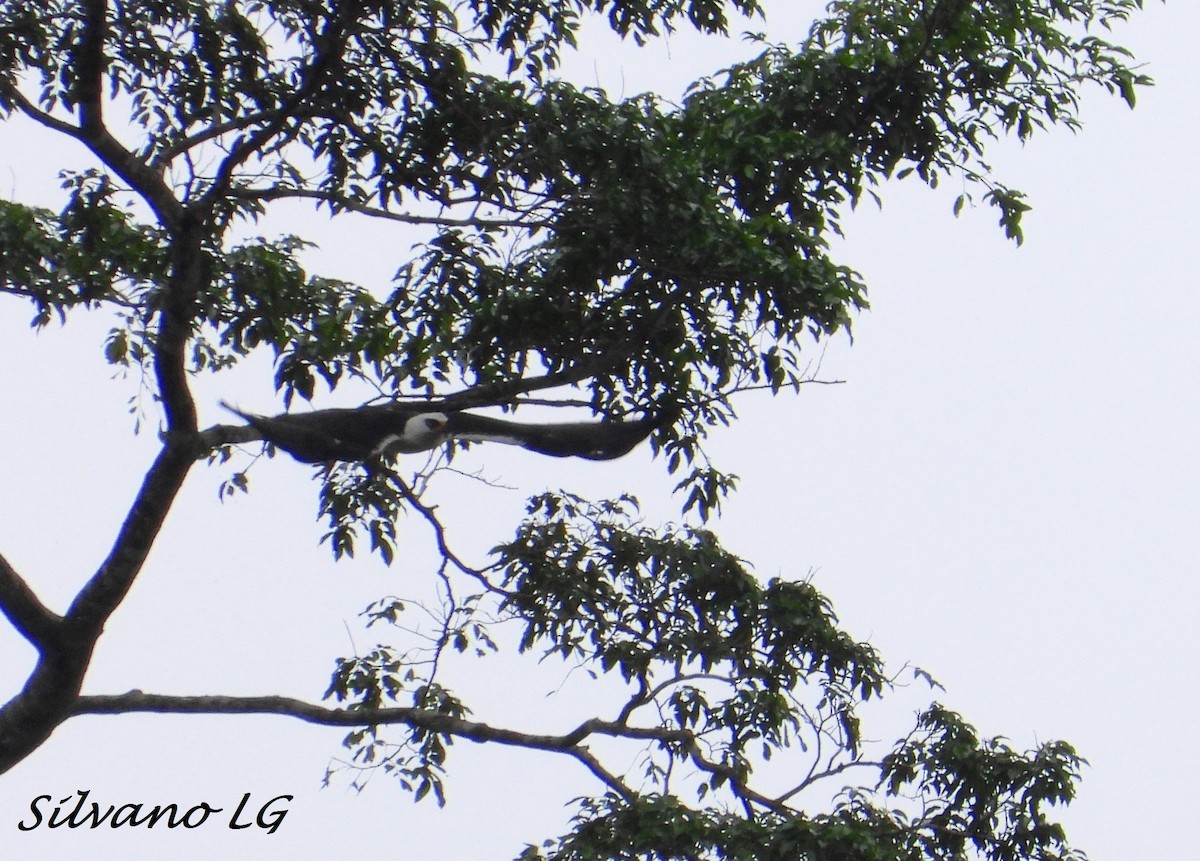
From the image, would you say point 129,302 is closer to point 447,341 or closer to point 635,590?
point 447,341

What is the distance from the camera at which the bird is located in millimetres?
3816

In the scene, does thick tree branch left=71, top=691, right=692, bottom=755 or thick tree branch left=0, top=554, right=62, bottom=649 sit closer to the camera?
thick tree branch left=0, top=554, right=62, bottom=649

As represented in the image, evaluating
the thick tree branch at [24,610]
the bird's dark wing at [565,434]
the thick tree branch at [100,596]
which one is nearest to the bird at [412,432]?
the bird's dark wing at [565,434]

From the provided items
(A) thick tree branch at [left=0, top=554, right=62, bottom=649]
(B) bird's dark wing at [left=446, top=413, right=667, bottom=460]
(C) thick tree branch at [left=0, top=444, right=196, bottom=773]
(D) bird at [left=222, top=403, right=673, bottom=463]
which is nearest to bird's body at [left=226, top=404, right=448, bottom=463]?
(D) bird at [left=222, top=403, right=673, bottom=463]

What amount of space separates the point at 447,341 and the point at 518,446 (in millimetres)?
519

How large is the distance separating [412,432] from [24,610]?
125 centimetres

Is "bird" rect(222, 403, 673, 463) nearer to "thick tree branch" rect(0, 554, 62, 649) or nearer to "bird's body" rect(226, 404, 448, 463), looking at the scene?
"bird's body" rect(226, 404, 448, 463)

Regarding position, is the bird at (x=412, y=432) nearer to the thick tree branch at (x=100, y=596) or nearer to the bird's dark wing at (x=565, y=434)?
the bird's dark wing at (x=565, y=434)

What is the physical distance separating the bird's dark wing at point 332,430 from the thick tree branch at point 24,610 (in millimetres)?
803

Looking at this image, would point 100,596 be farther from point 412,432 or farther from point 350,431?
point 412,432

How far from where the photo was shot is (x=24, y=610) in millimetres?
3773

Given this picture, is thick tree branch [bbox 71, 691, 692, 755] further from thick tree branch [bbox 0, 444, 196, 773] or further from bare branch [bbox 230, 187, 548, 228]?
bare branch [bbox 230, 187, 548, 228]

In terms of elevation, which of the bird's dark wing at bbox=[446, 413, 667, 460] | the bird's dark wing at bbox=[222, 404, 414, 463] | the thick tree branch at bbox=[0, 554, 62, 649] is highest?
the bird's dark wing at bbox=[446, 413, 667, 460]

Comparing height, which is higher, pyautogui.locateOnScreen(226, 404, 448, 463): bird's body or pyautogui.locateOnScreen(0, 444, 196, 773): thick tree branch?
pyautogui.locateOnScreen(226, 404, 448, 463): bird's body
